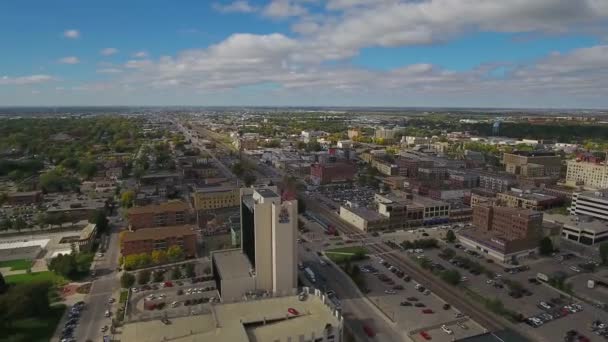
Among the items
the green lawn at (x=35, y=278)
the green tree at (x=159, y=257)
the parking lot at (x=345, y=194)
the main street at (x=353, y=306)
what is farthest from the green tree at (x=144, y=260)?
the parking lot at (x=345, y=194)

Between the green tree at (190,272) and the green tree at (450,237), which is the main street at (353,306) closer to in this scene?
the green tree at (190,272)

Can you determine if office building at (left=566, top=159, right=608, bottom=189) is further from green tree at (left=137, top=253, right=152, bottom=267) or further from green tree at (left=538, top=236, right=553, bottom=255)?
green tree at (left=137, top=253, right=152, bottom=267)

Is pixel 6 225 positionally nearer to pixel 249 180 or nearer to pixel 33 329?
pixel 33 329

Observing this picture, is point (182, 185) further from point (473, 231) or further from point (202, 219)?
point (473, 231)

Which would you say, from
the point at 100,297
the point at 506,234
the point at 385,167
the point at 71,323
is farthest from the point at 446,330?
the point at 385,167

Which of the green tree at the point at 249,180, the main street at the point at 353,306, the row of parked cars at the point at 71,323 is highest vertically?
the green tree at the point at 249,180

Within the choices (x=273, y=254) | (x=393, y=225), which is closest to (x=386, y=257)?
(x=393, y=225)
